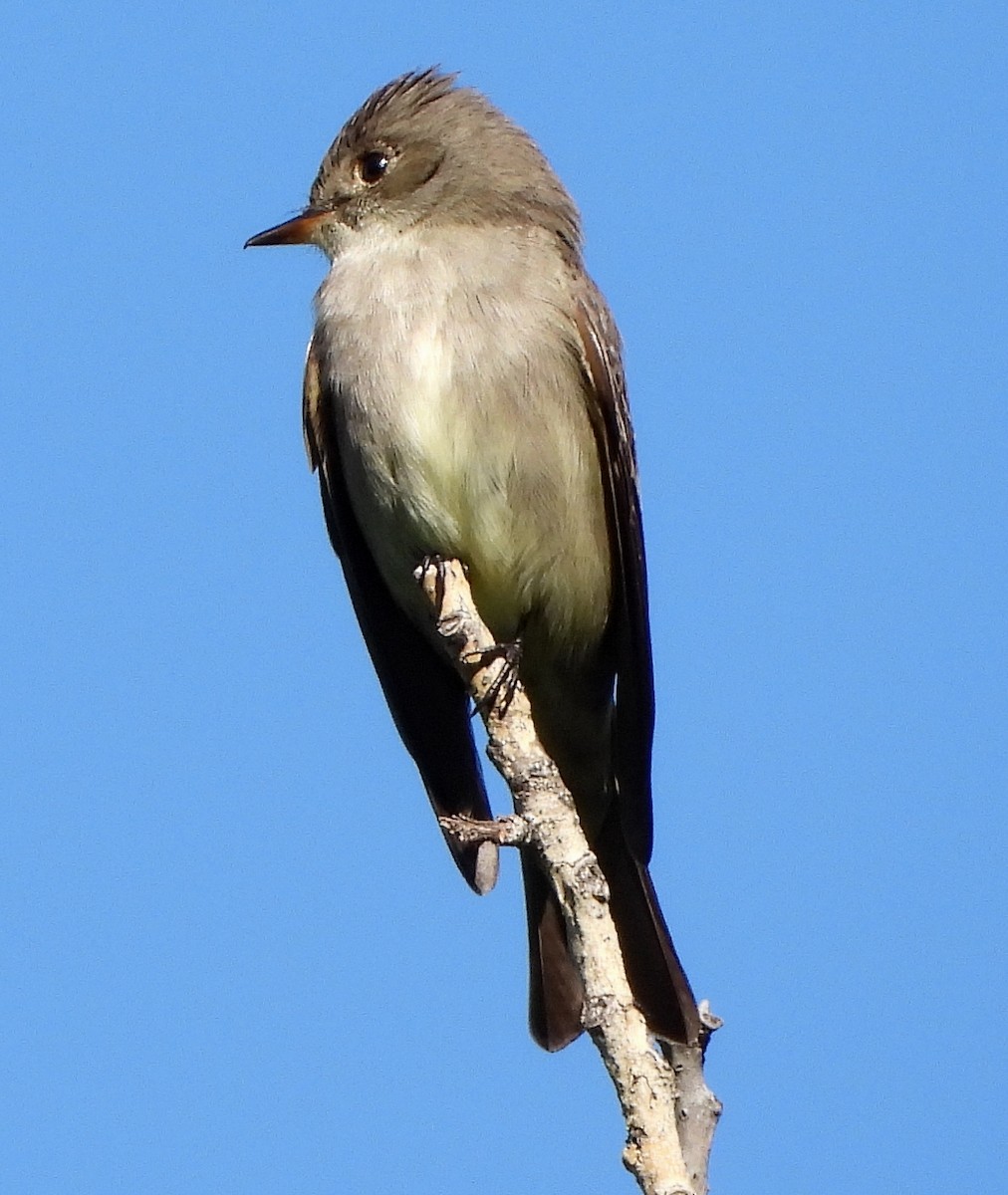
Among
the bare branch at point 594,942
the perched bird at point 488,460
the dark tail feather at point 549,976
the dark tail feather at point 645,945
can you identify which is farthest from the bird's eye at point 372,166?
the dark tail feather at point 549,976

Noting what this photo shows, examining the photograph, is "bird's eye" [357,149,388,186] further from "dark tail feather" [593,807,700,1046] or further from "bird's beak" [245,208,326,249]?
"dark tail feather" [593,807,700,1046]

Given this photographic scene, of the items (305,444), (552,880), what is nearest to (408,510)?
(305,444)

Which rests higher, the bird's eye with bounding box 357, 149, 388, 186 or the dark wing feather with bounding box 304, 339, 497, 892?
the bird's eye with bounding box 357, 149, 388, 186

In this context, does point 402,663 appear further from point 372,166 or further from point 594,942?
point 594,942

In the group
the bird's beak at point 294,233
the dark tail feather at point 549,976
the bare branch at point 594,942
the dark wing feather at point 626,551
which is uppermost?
the bird's beak at point 294,233

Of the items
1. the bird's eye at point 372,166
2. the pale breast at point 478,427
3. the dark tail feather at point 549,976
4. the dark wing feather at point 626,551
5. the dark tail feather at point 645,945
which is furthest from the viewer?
the bird's eye at point 372,166

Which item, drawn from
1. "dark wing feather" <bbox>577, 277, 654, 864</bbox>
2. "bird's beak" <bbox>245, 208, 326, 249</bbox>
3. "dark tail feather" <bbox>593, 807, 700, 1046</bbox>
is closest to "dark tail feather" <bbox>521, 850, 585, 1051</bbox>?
"dark tail feather" <bbox>593, 807, 700, 1046</bbox>

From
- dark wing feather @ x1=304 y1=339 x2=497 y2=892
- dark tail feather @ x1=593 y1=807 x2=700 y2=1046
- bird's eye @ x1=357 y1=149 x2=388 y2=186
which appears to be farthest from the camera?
bird's eye @ x1=357 y1=149 x2=388 y2=186

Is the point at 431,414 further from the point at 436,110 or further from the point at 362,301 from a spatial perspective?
the point at 436,110

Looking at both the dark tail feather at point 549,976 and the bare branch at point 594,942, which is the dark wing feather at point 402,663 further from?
the bare branch at point 594,942
